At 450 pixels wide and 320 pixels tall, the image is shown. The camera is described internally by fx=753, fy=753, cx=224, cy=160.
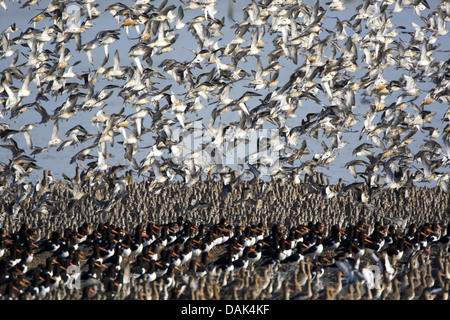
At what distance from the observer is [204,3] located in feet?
93.6

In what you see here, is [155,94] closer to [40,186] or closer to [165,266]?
[40,186]

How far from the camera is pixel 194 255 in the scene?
69.9 ft

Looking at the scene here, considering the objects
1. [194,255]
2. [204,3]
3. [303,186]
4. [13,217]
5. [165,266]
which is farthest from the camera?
[303,186]

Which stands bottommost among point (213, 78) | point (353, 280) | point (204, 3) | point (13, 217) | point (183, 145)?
point (353, 280)

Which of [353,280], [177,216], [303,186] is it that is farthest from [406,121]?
[353,280]

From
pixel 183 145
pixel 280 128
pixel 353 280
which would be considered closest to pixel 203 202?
pixel 183 145

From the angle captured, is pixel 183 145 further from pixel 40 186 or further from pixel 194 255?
pixel 194 255

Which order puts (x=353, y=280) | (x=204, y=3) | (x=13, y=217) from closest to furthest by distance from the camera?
(x=353, y=280) → (x=13, y=217) → (x=204, y=3)

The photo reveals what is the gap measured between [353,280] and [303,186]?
1386 cm

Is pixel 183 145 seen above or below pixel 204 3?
below

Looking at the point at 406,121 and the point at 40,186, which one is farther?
the point at 406,121

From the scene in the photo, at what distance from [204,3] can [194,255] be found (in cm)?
1126

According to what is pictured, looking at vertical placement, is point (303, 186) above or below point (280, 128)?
below

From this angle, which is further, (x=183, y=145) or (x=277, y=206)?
(x=183, y=145)
